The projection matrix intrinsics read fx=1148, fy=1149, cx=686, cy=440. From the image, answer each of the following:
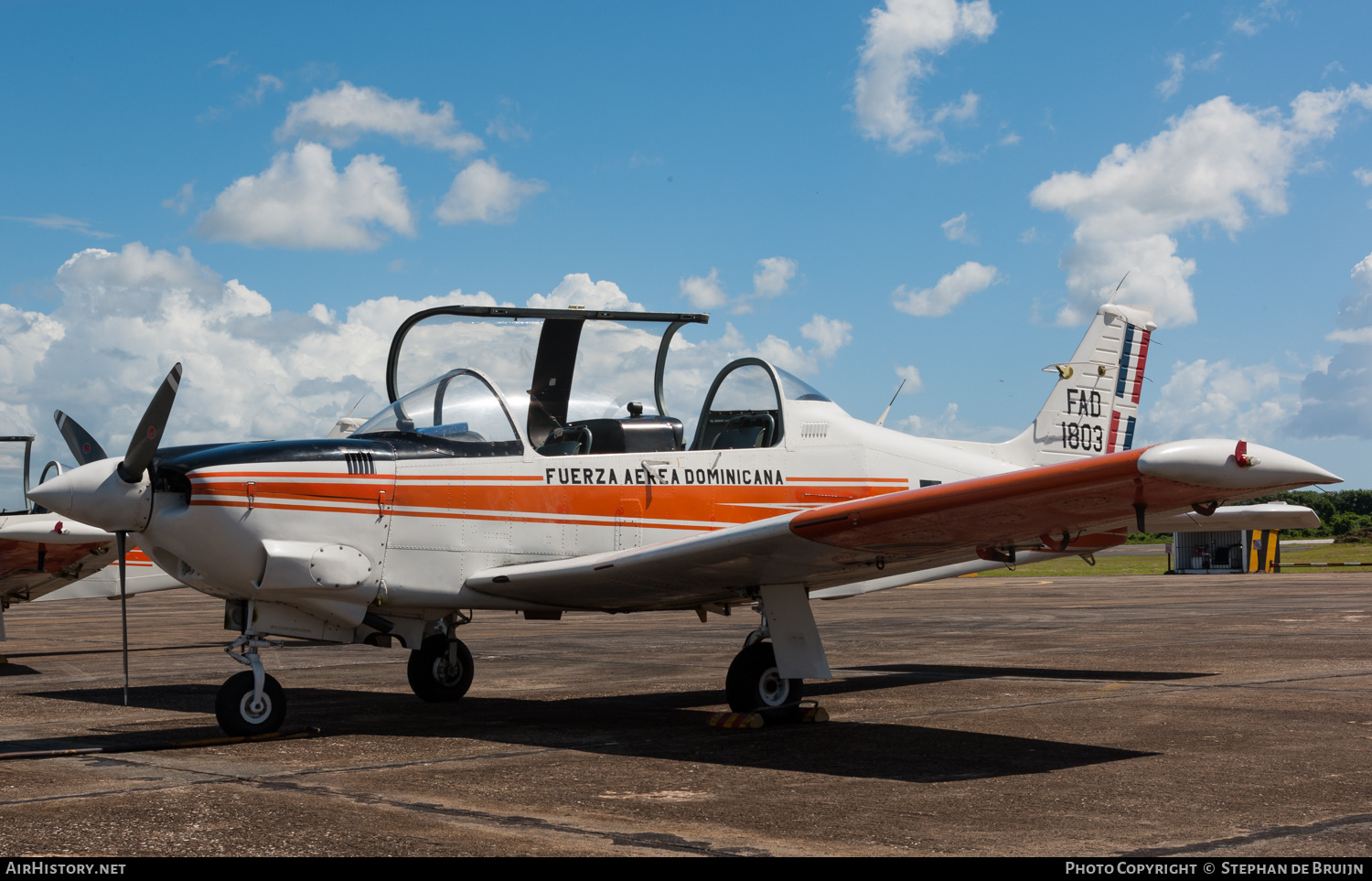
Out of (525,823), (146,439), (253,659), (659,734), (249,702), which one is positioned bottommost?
(659,734)

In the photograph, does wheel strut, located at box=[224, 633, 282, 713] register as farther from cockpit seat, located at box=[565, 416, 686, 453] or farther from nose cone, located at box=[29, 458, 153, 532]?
cockpit seat, located at box=[565, 416, 686, 453]

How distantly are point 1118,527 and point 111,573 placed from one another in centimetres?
1347

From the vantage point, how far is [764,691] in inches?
325

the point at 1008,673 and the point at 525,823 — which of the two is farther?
the point at 1008,673

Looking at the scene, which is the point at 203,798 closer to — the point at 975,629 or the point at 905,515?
the point at 905,515

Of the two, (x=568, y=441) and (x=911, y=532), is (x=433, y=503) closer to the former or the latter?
(x=568, y=441)

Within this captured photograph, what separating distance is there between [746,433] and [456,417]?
7.64ft

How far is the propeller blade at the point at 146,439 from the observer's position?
22.6 feet

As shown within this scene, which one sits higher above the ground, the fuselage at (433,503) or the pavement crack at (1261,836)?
the fuselage at (433,503)

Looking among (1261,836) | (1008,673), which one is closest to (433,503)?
(1261,836)

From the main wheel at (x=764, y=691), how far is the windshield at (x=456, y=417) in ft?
7.52

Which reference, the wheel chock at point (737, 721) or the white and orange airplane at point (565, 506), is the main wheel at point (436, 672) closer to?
the white and orange airplane at point (565, 506)

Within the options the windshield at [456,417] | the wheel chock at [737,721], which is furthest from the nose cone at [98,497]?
the wheel chock at [737,721]

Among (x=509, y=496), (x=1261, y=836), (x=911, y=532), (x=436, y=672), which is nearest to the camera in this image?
(x=1261, y=836)
